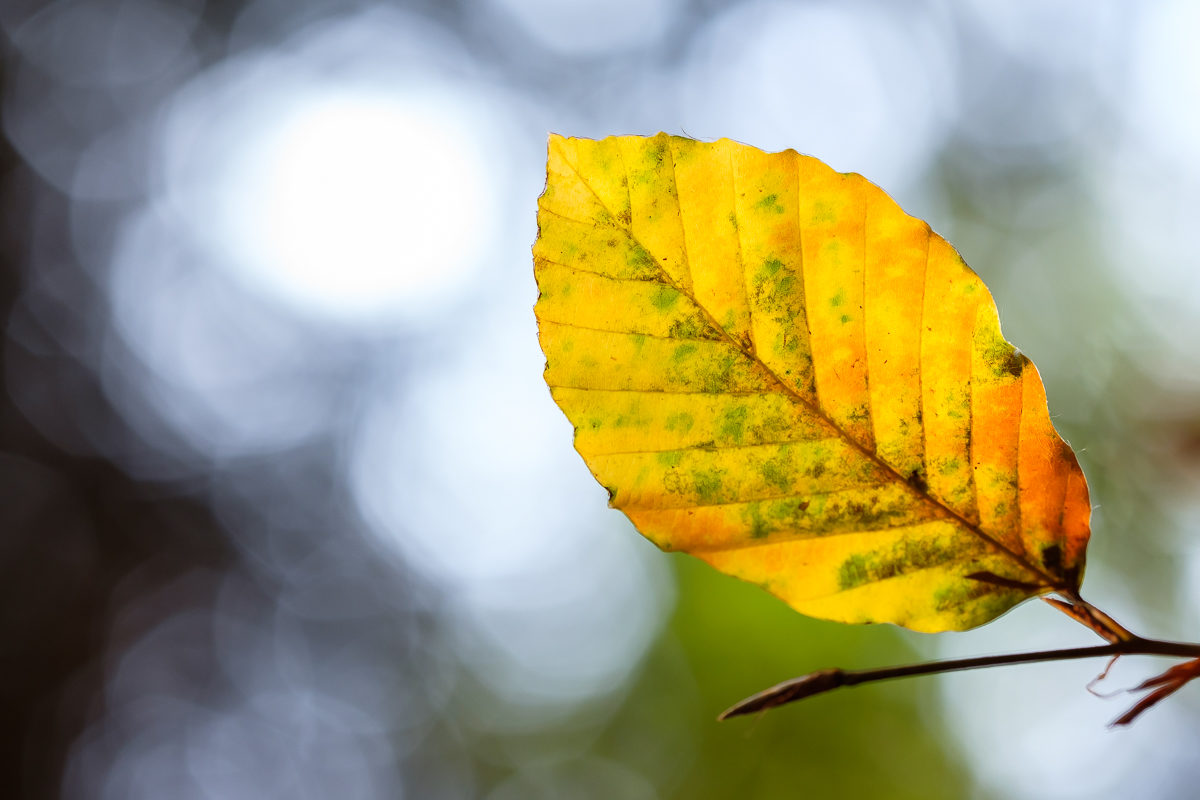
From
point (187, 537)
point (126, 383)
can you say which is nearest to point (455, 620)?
point (187, 537)

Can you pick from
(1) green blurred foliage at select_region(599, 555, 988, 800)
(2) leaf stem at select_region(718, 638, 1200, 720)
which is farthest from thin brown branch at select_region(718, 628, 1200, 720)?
(1) green blurred foliage at select_region(599, 555, 988, 800)

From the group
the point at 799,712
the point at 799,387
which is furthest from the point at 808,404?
the point at 799,712

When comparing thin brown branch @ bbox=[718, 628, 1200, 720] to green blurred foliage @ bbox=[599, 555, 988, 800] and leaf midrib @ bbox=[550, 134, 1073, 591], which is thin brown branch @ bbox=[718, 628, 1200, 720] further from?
green blurred foliage @ bbox=[599, 555, 988, 800]

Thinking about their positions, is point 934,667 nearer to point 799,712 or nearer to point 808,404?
point 808,404

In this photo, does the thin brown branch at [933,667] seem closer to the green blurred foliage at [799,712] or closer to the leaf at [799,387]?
the leaf at [799,387]

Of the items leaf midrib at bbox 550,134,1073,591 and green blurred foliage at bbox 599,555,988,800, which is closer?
leaf midrib at bbox 550,134,1073,591

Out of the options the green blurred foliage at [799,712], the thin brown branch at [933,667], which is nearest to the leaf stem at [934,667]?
the thin brown branch at [933,667]
